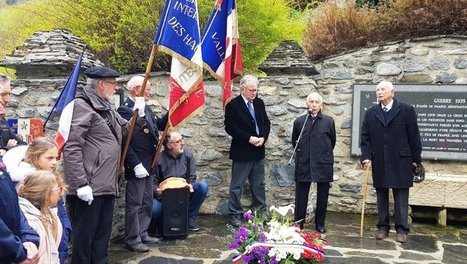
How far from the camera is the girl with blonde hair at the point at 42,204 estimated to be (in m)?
2.69

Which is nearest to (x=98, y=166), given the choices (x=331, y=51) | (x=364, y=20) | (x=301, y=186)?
(x=301, y=186)

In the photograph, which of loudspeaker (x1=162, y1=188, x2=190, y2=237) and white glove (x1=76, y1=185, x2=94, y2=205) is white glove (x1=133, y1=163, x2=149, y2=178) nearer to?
loudspeaker (x1=162, y1=188, x2=190, y2=237)

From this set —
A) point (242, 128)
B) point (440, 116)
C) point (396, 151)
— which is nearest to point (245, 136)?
point (242, 128)

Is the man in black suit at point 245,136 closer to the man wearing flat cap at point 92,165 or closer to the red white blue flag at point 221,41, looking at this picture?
the red white blue flag at point 221,41

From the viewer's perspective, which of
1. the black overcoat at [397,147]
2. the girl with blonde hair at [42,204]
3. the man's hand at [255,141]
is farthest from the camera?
the man's hand at [255,141]

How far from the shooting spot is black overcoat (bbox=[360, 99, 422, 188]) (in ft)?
17.4

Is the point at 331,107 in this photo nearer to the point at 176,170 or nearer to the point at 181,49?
the point at 176,170

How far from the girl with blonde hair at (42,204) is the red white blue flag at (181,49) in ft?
7.03

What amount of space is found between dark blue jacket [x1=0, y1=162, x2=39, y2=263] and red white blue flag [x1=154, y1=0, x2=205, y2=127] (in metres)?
2.59

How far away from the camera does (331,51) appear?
24.7ft

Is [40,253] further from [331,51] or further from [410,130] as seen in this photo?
[331,51]

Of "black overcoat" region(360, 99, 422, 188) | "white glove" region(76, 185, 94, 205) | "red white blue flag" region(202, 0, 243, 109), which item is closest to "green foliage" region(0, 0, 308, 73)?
"red white blue flag" region(202, 0, 243, 109)

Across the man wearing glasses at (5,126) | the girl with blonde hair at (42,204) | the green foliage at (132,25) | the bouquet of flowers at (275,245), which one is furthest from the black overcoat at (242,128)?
the girl with blonde hair at (42,204)

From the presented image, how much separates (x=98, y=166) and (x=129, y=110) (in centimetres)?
103
